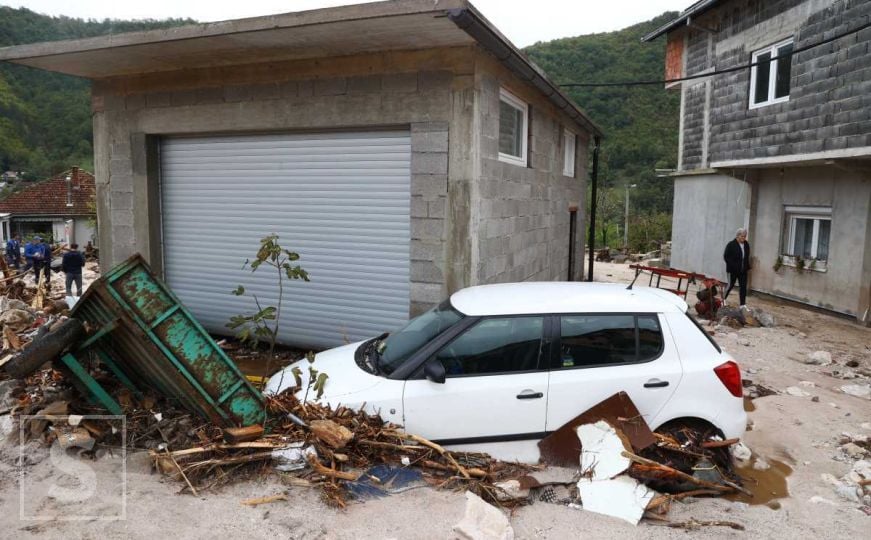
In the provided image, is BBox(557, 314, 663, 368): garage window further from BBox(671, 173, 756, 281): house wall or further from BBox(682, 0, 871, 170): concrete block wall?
BBox(671, 173, 756, 281): house wall

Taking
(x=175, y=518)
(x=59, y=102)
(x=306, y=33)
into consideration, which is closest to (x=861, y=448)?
(x=175, y=518)

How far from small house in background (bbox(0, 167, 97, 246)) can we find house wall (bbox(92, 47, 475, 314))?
37.6m

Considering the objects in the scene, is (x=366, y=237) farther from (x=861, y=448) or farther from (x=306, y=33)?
(x=861, y=448)

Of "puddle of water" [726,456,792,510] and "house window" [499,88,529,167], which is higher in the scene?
"house window" [499,88,529,167]

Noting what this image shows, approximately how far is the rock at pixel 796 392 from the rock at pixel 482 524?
4.95m

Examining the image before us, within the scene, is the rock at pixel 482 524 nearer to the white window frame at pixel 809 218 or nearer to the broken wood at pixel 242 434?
the broken wood at pixel 242 434

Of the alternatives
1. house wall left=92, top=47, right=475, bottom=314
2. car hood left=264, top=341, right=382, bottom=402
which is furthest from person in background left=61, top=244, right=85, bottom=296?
car hood left=264, top=341, right=382, bottom=402

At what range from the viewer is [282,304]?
857 cm

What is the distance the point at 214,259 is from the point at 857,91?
36.7 feet

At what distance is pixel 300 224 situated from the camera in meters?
8.39

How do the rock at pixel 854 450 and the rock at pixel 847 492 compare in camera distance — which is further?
the rock at pixel 854 450

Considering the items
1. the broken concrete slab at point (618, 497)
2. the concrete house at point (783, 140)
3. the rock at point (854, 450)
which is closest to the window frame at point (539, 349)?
the broken concrete slab at point (618, 497)

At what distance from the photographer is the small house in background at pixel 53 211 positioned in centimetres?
4219

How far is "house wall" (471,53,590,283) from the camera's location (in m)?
7.36
